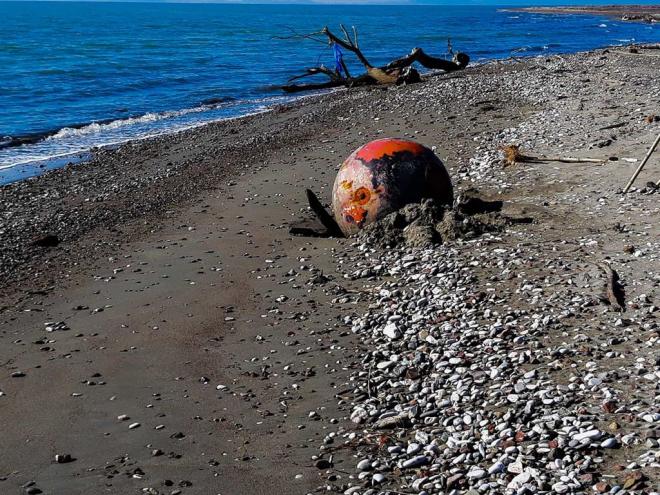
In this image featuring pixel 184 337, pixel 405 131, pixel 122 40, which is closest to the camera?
pixel 184 337

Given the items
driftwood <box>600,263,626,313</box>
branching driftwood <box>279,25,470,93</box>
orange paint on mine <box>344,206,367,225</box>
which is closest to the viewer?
driftwood <box>600,263,626,313</box>

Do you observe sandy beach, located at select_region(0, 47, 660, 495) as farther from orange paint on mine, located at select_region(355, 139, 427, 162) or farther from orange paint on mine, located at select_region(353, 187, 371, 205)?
orange paint on mine, located at select_region(355, 139, 427, 162)

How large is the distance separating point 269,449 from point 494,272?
3.99 metres

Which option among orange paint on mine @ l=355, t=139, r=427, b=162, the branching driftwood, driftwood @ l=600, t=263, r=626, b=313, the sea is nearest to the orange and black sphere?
orange paint on mine @ l=355, t=139, r=427, b=162

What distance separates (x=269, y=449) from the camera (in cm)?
638

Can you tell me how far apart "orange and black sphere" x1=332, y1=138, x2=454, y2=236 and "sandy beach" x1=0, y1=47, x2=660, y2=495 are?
56 cm

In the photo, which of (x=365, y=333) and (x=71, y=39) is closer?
(x=365, y=333)

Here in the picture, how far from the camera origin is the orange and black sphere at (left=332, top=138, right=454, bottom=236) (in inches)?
432

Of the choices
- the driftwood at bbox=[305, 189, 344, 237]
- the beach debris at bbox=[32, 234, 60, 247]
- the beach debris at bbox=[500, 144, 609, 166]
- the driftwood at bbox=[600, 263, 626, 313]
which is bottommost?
the beach debris at bbox=[32, 234, 60, 247]

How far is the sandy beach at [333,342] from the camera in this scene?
591 cm

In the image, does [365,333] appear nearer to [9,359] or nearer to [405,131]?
[9,359]

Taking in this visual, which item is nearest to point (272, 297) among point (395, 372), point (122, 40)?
point (395, 372)

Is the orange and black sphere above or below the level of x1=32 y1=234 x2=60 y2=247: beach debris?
above

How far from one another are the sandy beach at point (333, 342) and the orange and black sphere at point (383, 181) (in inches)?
21.9
